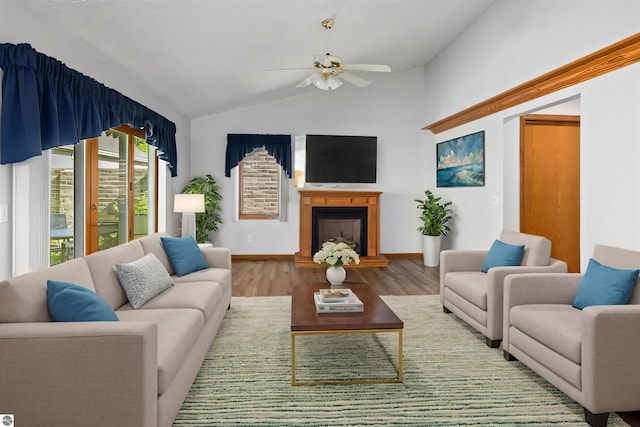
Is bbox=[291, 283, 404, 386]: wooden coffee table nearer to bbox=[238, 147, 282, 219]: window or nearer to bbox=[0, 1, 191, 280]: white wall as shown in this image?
bbox=[0, 1, 191, 280]: white wall

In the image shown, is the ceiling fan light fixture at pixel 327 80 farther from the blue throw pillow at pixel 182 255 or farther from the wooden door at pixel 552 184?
the wooden door at pixel 552 184

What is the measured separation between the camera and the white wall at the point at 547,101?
3.05m

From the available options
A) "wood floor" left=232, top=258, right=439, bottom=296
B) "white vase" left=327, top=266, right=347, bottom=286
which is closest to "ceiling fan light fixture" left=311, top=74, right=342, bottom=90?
"white vase" left=327, top=266, right=347, bottom=286

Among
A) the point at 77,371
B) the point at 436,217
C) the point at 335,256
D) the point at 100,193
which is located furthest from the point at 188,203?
the point at 77,371

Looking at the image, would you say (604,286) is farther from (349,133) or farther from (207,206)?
(207,206)

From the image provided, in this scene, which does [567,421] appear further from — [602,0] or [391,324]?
[602,0]

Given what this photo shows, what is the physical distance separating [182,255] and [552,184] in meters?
4.44

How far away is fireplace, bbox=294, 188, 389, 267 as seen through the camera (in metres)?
6.78

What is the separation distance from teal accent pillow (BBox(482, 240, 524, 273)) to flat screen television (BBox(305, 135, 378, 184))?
3.61 m

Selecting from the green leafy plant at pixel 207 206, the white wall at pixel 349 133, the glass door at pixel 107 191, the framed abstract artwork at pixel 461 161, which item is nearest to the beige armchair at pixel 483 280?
the framed abstract artwork at pixel 461 161

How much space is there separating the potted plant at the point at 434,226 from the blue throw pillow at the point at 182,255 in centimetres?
397

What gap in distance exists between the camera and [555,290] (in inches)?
110

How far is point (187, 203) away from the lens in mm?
5469

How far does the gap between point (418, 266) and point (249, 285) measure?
2954 mm
